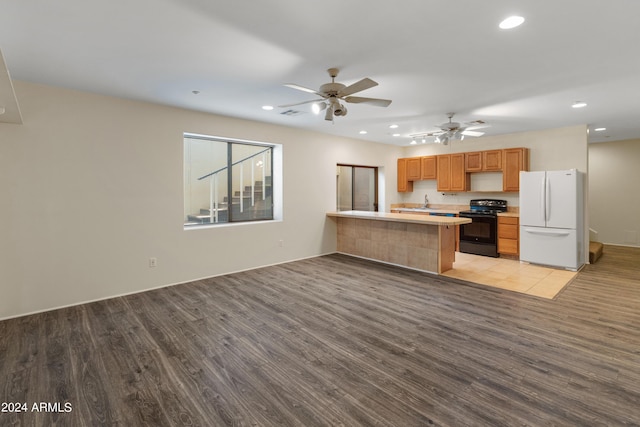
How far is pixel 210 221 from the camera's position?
16.6 feet

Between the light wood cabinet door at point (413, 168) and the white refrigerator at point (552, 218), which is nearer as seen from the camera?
the white refrigerator at point (552, 218)

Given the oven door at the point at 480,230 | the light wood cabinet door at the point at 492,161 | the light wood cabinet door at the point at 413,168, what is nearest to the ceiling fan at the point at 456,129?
the light wood cabinet door at the point at 492,161

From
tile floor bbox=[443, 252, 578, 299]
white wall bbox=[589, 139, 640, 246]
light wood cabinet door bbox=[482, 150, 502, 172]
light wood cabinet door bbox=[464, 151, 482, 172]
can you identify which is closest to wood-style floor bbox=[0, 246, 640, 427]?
tile floor bbox=[443, 252, 578, 299]

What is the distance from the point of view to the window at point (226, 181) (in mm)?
4793

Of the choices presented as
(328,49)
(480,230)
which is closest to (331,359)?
(328,49)

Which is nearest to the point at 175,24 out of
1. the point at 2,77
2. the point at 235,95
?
the point at 2,77

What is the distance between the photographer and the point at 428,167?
7.38m

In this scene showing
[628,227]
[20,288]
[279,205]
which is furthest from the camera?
[628,227]

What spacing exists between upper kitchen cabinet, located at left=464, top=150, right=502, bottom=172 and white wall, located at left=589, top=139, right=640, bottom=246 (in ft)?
10.7

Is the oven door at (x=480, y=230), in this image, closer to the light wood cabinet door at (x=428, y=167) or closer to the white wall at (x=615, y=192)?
the light wood cabinet door at (x=428, y=167)

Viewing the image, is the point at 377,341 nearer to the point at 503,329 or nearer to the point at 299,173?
the point at 503,329

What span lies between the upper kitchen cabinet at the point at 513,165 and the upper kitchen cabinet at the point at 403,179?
2.27 meters

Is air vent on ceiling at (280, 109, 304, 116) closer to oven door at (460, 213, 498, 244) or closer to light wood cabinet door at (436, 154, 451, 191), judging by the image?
light wood cabinet door at (436, 154, 451, 191)

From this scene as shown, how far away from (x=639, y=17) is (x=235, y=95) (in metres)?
3.73
